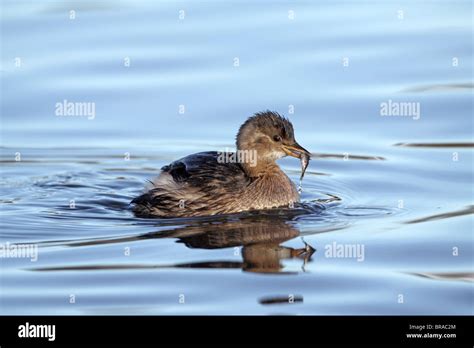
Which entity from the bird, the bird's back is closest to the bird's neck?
the bird

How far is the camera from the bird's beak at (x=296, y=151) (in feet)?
48.9

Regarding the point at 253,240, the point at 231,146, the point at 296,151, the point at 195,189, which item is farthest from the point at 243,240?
the point at 231,146

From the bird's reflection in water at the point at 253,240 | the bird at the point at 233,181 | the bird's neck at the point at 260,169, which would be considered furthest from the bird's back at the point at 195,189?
the bird's reflection in water at the point at 253,240

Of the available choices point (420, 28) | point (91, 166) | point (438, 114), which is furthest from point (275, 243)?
point (420, 28)

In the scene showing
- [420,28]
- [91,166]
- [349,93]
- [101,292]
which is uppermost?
[420,28]

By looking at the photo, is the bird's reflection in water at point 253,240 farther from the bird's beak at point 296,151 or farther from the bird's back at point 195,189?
the bird's beak at point 296,151

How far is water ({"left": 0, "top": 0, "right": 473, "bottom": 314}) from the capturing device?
11.6 metres

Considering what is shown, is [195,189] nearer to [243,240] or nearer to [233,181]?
[233,181]

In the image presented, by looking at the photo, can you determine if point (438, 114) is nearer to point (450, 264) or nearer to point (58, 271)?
point (450, 264)

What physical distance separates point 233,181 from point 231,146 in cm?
247

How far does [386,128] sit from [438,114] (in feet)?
3.21

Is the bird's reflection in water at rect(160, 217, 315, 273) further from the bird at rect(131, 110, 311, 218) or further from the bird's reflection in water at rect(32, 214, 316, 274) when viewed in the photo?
the bird at rect(131, 110, 311, 218)

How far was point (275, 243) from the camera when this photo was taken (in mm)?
13188

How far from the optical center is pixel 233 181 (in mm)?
14945
